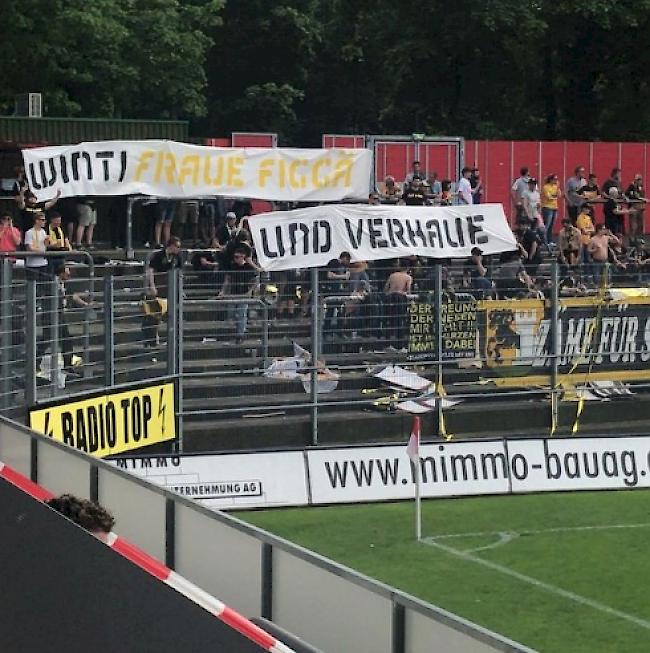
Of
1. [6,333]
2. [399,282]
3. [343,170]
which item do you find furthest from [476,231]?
[6,333]

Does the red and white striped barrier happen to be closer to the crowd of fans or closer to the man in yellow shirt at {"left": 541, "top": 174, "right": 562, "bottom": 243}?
the crowd of fans

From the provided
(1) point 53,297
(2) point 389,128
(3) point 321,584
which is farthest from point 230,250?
(2) point 389,128

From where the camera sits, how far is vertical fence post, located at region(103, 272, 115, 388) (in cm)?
1662

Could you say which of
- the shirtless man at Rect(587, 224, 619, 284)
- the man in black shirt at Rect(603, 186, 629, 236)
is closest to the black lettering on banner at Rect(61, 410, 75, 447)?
the shirtless man at Rect(587, 224, 619, 284)

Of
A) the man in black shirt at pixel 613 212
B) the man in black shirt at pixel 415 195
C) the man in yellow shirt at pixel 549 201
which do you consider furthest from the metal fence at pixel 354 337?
the man in black shirt at pixel 613 212

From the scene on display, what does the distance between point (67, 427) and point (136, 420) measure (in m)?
1.57

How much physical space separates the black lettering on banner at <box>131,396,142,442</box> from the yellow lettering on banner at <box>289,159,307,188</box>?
768 cm

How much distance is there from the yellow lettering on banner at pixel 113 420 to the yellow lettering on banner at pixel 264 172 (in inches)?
255

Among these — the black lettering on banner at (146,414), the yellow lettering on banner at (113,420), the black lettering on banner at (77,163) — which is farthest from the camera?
the black lettering on banner at (77,163)

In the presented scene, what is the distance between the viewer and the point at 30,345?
14.8 metres

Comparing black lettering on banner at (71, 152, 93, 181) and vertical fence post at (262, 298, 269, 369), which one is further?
black lettering on banner at (71, 152, 93, 181)

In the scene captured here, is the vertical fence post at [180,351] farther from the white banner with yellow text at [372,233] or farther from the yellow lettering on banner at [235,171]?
the yellow lettering on banner at [235,171]

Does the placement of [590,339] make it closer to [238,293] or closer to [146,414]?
[238,293]

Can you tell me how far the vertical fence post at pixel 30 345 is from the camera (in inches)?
580
